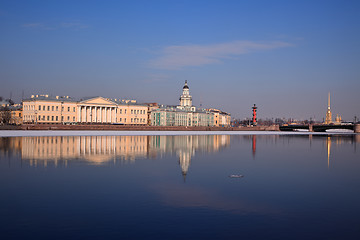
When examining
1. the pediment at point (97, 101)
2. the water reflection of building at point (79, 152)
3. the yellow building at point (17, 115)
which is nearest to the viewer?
the water reflection of building at point (79, 152)

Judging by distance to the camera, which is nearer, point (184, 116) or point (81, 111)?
point (81, 111)

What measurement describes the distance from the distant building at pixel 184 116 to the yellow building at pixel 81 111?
5505 millimetres

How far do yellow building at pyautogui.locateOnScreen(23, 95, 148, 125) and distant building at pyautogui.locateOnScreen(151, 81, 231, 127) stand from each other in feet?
18.1

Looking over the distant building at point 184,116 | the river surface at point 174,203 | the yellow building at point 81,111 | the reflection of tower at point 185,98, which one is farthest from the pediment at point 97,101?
the river surface at point 174,203

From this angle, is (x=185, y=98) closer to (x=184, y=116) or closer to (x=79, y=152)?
(x=184, y=116)

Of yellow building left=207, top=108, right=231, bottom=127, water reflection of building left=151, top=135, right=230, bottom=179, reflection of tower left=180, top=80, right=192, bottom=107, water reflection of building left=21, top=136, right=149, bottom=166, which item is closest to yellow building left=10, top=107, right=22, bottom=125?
reflection of tower left=180, top=80, right=192, bottom=107

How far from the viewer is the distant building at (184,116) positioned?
128625 mm

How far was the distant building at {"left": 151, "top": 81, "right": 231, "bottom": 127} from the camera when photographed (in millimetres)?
128625

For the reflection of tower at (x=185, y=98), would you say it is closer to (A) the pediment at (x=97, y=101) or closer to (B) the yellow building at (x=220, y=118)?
(B) the yellow building at (x=220, y=118)

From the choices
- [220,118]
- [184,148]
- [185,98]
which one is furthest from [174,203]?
[220,118]

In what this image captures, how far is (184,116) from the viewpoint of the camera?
14025 cm

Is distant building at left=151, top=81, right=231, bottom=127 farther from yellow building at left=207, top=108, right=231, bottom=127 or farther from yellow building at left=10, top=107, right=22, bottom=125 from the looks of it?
yellow building at left=10, top=107, right=22, bottom=125

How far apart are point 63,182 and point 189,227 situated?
22.5ft

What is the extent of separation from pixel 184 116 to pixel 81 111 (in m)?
40.7
